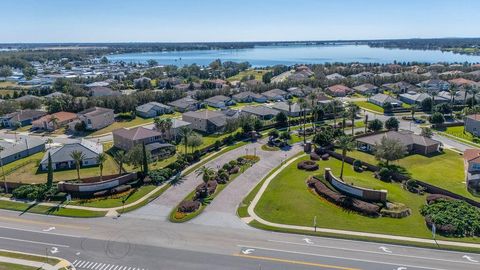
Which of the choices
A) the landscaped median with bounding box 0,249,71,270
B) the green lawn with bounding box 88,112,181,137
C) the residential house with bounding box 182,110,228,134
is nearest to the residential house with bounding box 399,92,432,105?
the residential house with bounding box 182,110,228,134

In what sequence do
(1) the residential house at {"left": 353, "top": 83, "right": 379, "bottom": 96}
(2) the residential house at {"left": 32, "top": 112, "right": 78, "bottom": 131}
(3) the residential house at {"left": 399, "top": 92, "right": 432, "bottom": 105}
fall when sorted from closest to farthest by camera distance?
(2) the residential house at {"left": 32, "top": 112, "right": 78, "bottom": 131}
(3) the residential house at {"left": 399, "top": 92, "right": 432, "bottom": 105}
(1) the residential house at {"left": 353, "top": 83, "right": 379, "bottom": 96}

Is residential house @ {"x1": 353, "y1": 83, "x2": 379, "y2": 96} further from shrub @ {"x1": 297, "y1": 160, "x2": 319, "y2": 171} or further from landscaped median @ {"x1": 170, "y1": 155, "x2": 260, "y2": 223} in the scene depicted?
landscaped median @ {"x1": 170, "y1": 155, "x2": 260, "y2": 223}

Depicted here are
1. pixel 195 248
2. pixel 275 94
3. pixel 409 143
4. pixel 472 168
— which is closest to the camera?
pixel 195 248

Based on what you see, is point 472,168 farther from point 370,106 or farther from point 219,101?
point 219,101

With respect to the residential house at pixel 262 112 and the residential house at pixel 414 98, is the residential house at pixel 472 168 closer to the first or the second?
the residential house at pixel 262 112

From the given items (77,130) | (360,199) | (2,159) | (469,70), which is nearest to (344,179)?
(360,199)

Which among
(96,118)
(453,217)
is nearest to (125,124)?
(96,118)

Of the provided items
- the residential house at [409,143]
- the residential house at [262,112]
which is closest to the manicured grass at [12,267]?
the residential house at [409,143]
